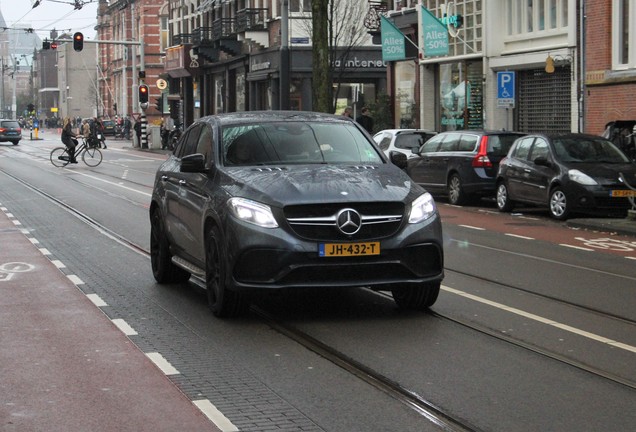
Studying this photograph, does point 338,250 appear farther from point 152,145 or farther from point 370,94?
point 152,145

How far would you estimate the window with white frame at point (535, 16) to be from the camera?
32.5 meters

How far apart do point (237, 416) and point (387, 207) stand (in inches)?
130

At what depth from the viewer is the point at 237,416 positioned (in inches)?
260

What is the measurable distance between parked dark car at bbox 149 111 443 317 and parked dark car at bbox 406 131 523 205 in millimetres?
13661

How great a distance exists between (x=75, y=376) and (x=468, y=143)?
18.2 meters

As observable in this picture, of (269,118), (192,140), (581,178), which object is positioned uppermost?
(269,118)

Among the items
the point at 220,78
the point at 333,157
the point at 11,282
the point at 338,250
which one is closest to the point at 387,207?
the point at 338,250

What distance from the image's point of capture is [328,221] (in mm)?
9352

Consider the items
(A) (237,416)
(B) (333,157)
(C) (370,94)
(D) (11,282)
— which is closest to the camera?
(A) (237,416)

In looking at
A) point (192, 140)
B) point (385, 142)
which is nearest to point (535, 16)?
point (385, 142)

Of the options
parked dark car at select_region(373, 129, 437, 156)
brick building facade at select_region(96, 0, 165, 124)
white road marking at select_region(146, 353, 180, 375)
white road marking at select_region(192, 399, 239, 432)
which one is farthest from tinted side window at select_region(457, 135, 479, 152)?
brick building facade at select_region(96, 0, 165, 124)

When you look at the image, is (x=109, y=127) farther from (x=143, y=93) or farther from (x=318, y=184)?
(x=318, y=184)

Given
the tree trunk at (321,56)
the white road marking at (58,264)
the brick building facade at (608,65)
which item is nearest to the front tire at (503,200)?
the brick building facade at (608,65)

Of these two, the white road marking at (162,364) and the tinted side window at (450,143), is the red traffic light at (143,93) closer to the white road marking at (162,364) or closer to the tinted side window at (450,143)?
the tinted side window at (450,143)
